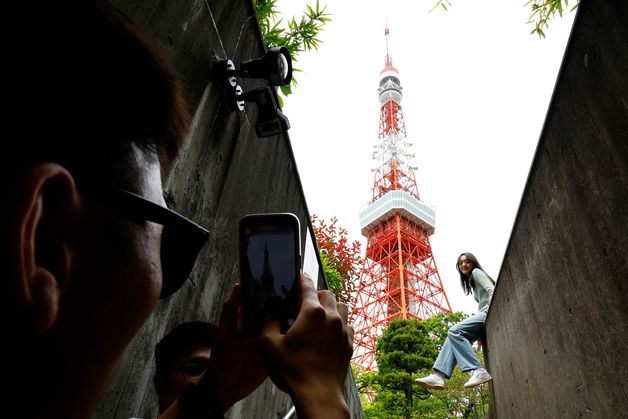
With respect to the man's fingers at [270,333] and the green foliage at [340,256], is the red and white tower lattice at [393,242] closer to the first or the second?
the green foliage at [340,256]

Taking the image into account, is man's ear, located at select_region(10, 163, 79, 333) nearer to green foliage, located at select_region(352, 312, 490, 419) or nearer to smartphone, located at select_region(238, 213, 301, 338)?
smartphone, located at select_region(238, 213, 301, 338)

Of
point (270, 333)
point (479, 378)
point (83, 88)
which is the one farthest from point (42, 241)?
point (479, 378)

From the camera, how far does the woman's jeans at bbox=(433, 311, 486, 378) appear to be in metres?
4.64

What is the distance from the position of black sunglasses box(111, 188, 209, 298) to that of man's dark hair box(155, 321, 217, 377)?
28.2 inches

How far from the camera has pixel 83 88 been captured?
52 centimetres

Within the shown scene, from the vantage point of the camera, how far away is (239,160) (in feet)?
7.84

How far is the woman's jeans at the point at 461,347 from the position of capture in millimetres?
4641

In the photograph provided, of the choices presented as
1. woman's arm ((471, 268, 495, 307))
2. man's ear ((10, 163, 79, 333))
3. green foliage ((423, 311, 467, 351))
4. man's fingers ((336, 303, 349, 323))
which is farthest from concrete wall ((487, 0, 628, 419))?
green foliage ((423, 311, 467, 351))

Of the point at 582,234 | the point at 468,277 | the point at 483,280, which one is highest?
the point at 468,277

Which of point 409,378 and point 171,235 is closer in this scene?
point 171,235

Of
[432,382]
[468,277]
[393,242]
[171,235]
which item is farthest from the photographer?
[393,242]

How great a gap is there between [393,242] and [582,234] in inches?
1201

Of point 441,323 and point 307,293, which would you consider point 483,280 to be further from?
point 441,323

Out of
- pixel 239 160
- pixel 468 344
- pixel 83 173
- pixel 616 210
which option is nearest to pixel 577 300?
pixel 616 210
